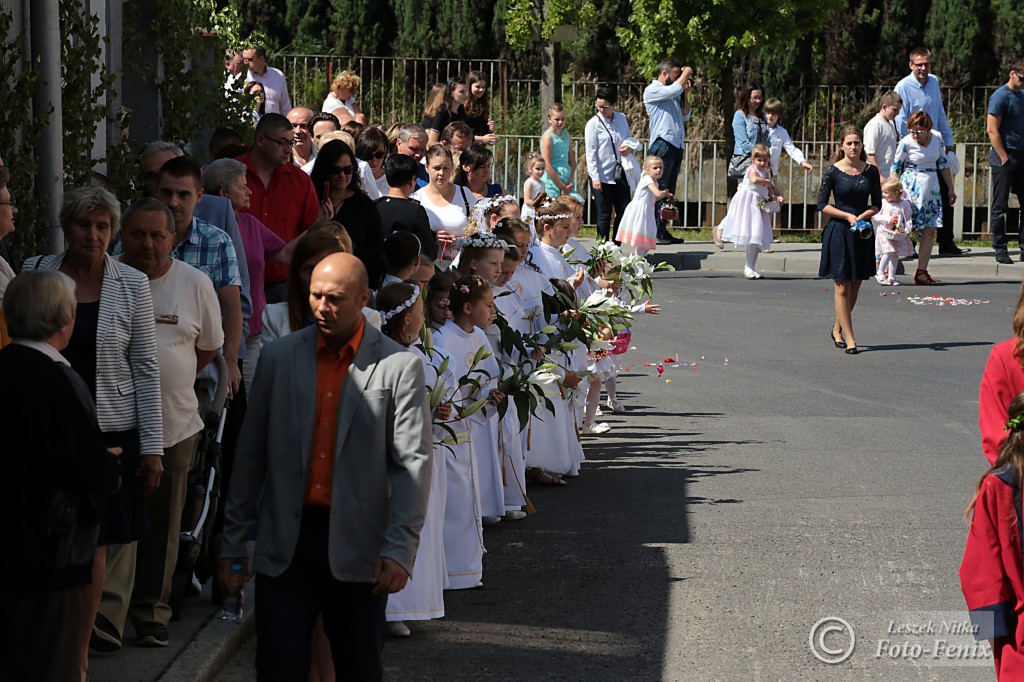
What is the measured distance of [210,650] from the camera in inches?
247

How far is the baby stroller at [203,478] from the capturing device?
22.2 feet

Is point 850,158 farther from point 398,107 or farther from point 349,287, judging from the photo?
point 398,107

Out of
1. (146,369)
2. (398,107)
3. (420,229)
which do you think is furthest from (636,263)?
(398,107)

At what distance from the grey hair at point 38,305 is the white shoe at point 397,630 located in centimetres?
235

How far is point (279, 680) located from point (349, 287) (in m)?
1.22

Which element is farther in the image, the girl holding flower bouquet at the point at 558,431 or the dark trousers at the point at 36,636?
the girl holding flower bouquet at the point at 558,431

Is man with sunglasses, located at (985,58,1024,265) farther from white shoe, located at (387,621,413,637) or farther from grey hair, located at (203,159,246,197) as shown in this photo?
white shoe, located at (387,621,413,637)

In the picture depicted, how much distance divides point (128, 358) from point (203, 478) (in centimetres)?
91

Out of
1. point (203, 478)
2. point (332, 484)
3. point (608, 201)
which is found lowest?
point (203, 478)

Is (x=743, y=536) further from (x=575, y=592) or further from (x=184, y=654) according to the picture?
(x=184, y=654)

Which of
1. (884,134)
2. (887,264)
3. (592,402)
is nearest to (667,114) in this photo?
(884,134)

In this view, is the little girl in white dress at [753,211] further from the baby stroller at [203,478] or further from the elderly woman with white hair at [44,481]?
the elderly woman with white hair at [44,481]

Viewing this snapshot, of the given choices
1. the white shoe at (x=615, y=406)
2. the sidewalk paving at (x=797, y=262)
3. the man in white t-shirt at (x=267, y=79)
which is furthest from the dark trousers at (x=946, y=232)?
the white shoe at (x=615, y=406)

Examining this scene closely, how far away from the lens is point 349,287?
507 cm
